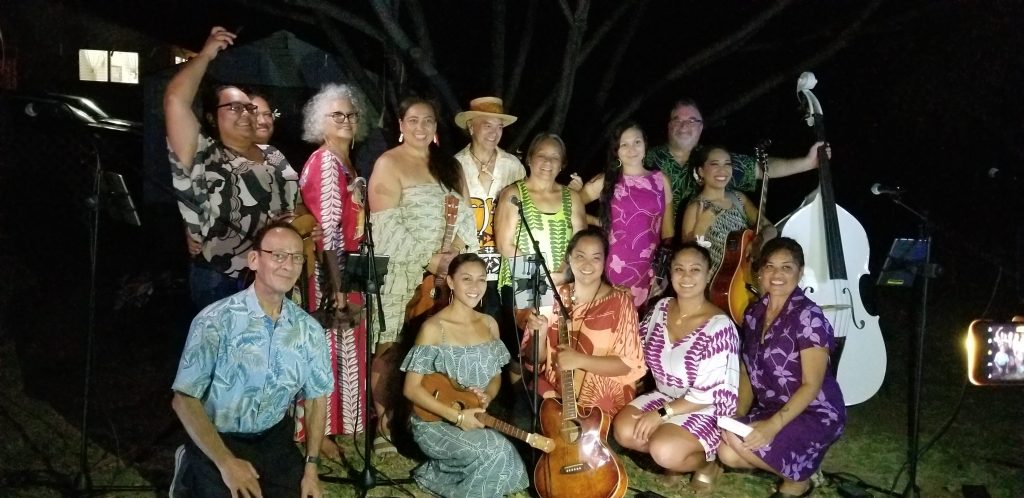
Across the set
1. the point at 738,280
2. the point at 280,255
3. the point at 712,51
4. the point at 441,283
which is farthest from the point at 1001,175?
the point at 280,255

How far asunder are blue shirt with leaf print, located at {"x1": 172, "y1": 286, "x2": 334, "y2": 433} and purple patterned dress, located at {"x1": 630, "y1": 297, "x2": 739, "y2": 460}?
1.81m

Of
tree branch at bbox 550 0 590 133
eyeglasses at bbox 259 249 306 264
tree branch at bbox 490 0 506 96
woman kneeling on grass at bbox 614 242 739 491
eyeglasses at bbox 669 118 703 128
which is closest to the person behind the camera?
eyeglasses at bbox 259 249 306 264

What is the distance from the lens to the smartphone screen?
314 cm

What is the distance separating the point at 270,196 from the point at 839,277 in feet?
10.4

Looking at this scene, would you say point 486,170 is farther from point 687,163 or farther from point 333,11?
point 333,11

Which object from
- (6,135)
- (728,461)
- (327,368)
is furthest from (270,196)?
(6,135)

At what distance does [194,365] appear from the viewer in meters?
3.00

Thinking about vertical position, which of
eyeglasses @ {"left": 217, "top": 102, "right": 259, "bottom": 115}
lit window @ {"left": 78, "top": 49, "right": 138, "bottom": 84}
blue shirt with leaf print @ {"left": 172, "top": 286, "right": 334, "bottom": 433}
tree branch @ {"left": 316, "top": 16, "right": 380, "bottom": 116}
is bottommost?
blue shirt with leaf print @ {"left": 172, "top": 286, "right": 334, "bottom": 433}

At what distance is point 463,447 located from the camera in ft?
12.7

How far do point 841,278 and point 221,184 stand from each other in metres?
3.40

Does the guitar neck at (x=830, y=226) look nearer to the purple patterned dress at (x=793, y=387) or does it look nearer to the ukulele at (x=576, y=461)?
the purple patterned dress at (x=793, y=387)

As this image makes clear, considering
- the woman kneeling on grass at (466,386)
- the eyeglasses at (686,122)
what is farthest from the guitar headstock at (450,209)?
the eyeglasses at (686,122)

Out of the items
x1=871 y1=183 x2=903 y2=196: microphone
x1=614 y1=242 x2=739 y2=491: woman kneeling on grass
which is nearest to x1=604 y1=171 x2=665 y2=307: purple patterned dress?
x1=614 y1=242 x2=739 y2=491: woman kneeling on grass

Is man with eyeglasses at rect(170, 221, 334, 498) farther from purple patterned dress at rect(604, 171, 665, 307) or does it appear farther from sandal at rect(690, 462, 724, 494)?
purple patterned dress at rect(604, 171, 665, 307)
